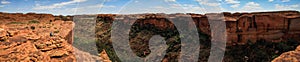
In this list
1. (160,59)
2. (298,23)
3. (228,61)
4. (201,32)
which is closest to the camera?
(228,61)

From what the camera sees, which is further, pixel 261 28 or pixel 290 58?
pixel 261 28

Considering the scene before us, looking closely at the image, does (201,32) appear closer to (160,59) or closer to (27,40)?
(160,59)

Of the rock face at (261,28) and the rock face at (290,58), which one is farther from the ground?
the rock face at (290,58)

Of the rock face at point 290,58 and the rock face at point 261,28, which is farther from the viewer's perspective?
the rock face at point 261,28

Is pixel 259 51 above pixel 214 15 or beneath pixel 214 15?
beneath

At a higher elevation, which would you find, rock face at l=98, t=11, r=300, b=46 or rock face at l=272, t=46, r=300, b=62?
rock face at l=272, t=46, r=300, b=62

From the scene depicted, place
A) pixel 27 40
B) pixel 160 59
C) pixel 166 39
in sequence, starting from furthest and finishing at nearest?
pixel 166 39
pixel 160 59
pixel 27 40

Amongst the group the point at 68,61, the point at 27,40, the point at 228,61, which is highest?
the point at 27,40

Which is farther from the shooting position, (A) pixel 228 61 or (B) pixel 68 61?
(A) pixel 228 61

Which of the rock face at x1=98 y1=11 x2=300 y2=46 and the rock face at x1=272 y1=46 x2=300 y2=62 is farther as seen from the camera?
the rock face at x1=98 y1=11 x2=300 y2=46

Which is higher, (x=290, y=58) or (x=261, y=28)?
(x=290, y=58)

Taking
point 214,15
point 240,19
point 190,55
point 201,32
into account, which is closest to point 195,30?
point 201,32
